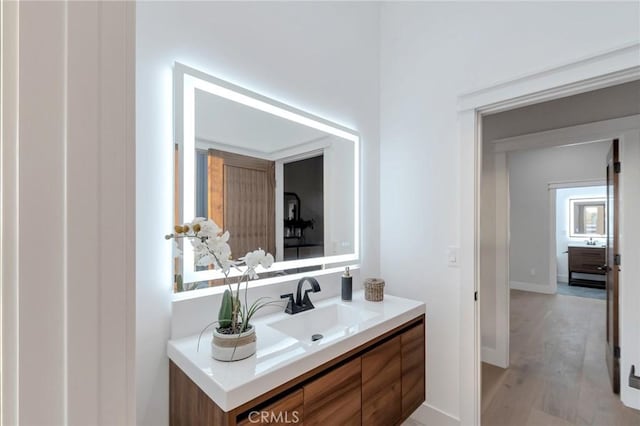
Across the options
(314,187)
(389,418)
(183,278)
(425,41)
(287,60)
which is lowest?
(389,418)

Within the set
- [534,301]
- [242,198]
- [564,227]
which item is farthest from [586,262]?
[242,198]

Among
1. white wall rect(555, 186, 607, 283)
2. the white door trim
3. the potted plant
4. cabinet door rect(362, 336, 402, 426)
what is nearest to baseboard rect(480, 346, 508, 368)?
the white door trim

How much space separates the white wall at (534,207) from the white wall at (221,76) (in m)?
4.35

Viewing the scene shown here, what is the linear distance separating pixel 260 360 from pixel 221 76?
4.02 ft

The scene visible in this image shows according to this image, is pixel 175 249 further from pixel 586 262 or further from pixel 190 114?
pixel 586 262

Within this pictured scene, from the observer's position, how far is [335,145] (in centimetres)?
196

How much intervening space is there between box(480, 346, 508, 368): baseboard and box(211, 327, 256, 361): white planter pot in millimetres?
2678

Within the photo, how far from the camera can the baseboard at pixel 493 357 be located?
8.83 ft

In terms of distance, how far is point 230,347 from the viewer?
1002mm

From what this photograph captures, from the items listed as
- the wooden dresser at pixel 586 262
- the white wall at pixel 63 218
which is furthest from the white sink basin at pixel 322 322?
the wooden dresser at pixel 586 262

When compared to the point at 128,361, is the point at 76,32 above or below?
above

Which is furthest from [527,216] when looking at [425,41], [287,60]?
[287,60]

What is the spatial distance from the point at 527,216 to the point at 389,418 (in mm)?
5551

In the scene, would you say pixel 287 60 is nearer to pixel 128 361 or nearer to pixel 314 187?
pixel 314 187
